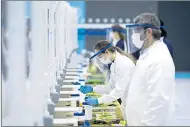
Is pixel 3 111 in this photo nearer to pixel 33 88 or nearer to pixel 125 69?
pixel 33 88

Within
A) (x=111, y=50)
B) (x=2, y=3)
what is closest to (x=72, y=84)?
(x=111, y=50)

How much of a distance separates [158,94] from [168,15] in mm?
11921

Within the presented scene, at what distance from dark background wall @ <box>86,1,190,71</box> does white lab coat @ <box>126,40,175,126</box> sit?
11.0 m

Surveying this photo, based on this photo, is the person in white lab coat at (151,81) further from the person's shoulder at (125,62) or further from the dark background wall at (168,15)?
the dark background wall at (168,15)

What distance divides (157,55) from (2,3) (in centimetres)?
120

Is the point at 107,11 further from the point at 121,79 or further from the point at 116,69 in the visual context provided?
the point at 121,79

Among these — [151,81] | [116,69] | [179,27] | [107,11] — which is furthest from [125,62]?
[179,27]

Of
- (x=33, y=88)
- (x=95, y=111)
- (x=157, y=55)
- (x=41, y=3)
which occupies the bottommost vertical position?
(x=95, y=111)

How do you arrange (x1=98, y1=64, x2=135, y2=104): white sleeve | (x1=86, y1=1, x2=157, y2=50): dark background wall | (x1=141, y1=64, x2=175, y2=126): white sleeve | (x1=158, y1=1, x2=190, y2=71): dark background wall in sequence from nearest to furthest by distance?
(x1=141, y1=64, x2=175, y2=126): white sleeve < (x1=98, y1=64, x2=135, y2=104): white sleeve < (x1=86, y1=1, x2=157, y2=50): dark background wall < (x1=158, y1=1, x2=190, y2=71): dark background wall

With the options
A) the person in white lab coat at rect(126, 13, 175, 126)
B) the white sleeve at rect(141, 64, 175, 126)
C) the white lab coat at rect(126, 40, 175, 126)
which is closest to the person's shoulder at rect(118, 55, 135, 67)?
the person in white lab coat at rect(126, 13, 175, 126)

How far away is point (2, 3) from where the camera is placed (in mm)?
2744

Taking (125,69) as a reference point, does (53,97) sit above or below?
below

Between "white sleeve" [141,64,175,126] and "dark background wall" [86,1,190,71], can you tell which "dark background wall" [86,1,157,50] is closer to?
"dark background wall" [86,1,190,71]

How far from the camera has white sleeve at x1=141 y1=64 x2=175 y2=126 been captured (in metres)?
2.74
